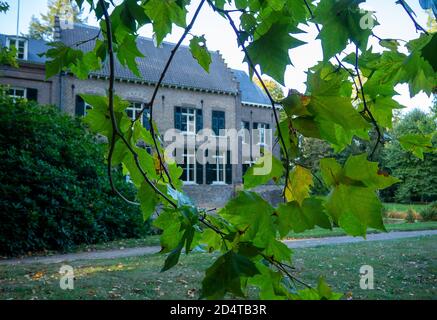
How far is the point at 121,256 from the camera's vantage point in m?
7.88

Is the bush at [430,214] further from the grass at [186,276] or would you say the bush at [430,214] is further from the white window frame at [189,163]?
the white window frame at [189,163]

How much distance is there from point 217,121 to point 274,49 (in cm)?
→ 2227

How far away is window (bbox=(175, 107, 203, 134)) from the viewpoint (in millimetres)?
21669

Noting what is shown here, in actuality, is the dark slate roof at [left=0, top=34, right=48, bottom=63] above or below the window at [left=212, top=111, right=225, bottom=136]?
above

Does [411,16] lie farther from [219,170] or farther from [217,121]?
[217,121]

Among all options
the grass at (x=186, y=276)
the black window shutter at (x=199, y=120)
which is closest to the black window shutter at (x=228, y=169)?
the black window shutter at (x=199, y=120)

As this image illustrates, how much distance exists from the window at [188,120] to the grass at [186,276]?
14613 millimetres

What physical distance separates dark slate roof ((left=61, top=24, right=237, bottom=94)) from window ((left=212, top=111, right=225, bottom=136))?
1457 mm

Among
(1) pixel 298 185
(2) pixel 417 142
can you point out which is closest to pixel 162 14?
(1) pixel 298 185

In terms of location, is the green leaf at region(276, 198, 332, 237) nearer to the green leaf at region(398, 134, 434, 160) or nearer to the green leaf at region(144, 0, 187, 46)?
the green leaf at region(398, 134, 434, 160)

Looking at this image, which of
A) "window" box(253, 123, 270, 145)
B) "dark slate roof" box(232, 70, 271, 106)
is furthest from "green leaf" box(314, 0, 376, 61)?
"window" box(253, 123, 270, 145)
